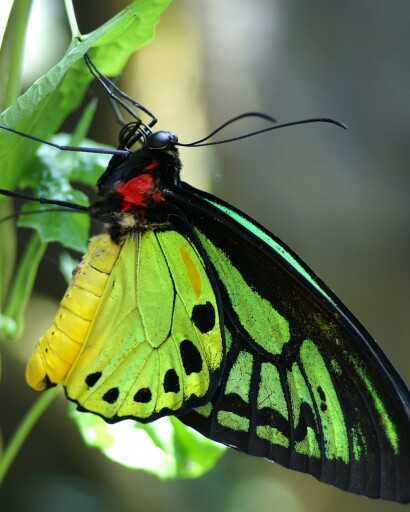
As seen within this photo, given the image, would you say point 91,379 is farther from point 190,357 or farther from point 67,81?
point 67,81

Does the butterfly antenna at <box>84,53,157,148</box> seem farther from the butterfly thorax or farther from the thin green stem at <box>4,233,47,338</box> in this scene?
the thin green stem at <box>4,233,47,338</box>

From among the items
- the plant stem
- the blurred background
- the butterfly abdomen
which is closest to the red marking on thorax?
the butterfly abdomen

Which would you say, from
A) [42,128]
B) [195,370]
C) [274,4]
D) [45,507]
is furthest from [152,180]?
[274,4]

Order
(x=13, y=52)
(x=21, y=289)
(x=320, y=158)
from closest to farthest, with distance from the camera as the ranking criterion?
(x=13, y=52), (x=21, y=289), (x=320, y=158)

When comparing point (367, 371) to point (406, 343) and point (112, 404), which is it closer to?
point (112, 404)

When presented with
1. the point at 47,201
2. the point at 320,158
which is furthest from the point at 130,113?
the point at 320,158
